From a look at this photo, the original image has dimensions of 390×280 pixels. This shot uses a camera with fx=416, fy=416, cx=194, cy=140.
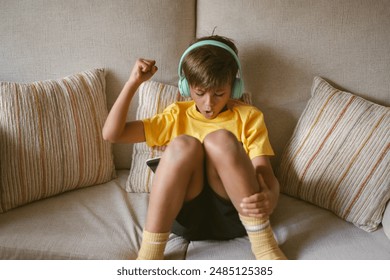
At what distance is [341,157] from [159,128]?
1.90 ft

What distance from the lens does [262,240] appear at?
113 centimetres

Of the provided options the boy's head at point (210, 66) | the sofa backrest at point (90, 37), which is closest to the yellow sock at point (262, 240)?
the boy's head at point (210, 66)

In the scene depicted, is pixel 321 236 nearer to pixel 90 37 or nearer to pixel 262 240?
pixel 262 240

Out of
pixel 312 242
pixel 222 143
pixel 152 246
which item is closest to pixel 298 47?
pixel 222 143

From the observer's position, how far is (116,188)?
1.44 metres

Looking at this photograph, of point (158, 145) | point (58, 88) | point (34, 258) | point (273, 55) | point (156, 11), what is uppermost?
point (156, 11)

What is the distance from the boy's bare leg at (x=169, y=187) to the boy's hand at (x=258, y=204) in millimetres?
149

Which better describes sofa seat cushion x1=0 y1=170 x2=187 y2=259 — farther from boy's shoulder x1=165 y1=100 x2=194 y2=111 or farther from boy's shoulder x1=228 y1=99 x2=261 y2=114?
boy's shoulder x1=228 y1=99 x2=261 y2=114

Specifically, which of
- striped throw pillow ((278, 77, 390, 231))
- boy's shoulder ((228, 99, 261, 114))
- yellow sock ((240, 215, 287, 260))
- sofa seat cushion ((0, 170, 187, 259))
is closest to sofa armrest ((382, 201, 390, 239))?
striped throw pillow ((278, 77, 390, 231))

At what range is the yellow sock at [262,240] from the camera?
1.12 meters
